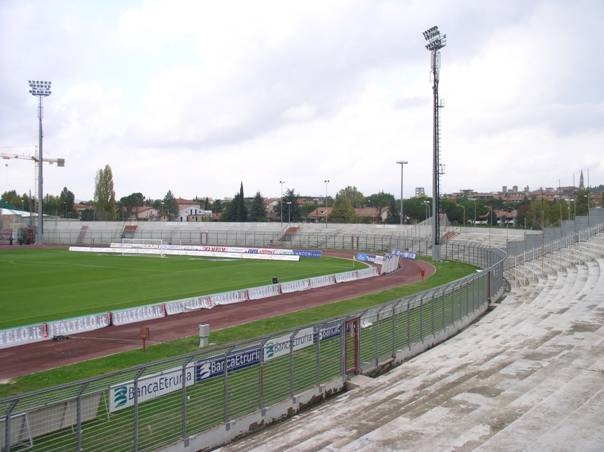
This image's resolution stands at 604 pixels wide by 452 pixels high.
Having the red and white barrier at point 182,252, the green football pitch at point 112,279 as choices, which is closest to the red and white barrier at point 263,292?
the green football pitch at point 112,279

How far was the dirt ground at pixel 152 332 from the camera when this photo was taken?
18.4m

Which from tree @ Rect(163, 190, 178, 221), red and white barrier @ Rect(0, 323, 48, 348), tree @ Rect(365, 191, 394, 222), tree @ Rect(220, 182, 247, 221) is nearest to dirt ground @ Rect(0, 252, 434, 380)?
red and white barrier @ Rect(0, 323, 48, 348)

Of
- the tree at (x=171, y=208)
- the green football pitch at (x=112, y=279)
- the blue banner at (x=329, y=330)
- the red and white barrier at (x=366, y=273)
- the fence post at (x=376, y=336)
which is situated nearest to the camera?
the blue banner at (x=329, y=330)

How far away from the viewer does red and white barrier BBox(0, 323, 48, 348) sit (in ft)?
65.9

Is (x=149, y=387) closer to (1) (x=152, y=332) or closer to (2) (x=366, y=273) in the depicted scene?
(1) (x=152, y=332)

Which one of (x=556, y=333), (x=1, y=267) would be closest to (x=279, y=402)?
(x=556, y=333)

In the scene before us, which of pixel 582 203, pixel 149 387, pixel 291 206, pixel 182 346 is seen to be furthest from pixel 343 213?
pixel 149 387

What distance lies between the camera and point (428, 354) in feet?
54.5

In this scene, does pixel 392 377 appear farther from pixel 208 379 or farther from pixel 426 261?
pixel 426 261

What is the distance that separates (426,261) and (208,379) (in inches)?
1902

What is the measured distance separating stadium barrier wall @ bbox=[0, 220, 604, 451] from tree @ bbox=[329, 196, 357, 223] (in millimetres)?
103444

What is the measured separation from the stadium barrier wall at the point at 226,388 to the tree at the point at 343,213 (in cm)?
10344

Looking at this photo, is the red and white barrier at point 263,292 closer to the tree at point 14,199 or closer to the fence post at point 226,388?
the fence post at point 226,388

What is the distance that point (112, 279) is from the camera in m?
39.9
